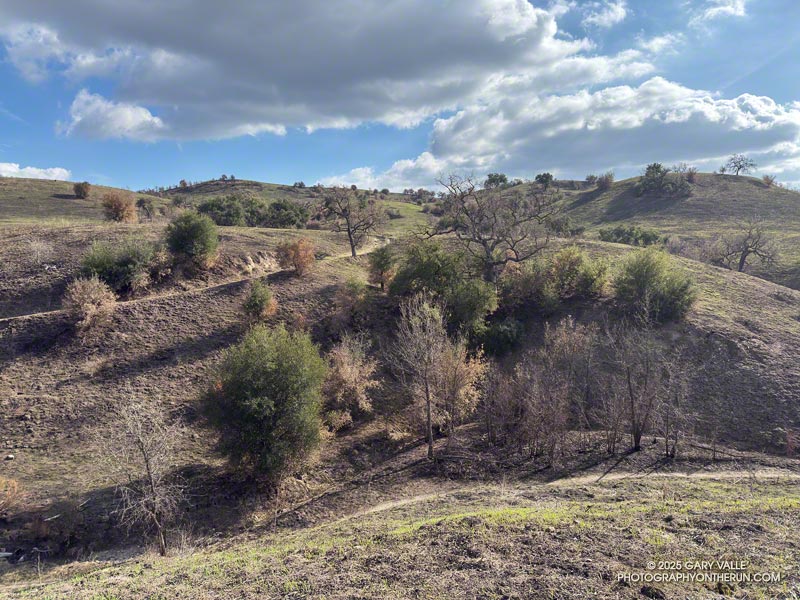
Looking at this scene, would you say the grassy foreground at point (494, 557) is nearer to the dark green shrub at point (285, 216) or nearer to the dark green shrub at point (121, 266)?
the dark green shrub at point (121, 266)

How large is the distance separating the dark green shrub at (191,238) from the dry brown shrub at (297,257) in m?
5.58

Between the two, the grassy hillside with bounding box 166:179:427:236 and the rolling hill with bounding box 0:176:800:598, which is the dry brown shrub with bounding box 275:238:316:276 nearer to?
the rolling hill with bounding box 0:176:800:598

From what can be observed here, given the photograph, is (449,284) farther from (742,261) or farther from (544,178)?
(544,178)

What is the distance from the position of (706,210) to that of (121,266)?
267ft

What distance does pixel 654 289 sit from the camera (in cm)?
2881

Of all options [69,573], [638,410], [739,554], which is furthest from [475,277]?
[69,573]

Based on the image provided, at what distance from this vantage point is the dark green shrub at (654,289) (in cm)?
2865

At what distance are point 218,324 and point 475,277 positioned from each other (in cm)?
1816

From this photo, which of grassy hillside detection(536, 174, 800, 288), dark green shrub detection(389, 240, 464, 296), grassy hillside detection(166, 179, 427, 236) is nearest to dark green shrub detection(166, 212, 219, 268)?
dark green shrub detection(389, 240, 464, 296)

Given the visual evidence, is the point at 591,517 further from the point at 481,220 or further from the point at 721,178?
the point at 721,178

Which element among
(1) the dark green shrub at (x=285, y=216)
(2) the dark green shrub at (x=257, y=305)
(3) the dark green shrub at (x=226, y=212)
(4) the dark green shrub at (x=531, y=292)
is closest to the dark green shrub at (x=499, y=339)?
(4) the dark green shrub at (x=531, y=292)

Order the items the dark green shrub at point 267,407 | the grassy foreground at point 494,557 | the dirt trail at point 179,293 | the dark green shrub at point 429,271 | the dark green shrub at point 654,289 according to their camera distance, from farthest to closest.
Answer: the dark green shrub at point 429,271 < the dark green shrub at point 654,289 < the dirt trail at point 179,293 < the dark green shrub at point 267,407 < the grassy foreground at point 494,557

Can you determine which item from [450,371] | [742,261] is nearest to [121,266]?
[450,371]

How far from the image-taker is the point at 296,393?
1744 cm
